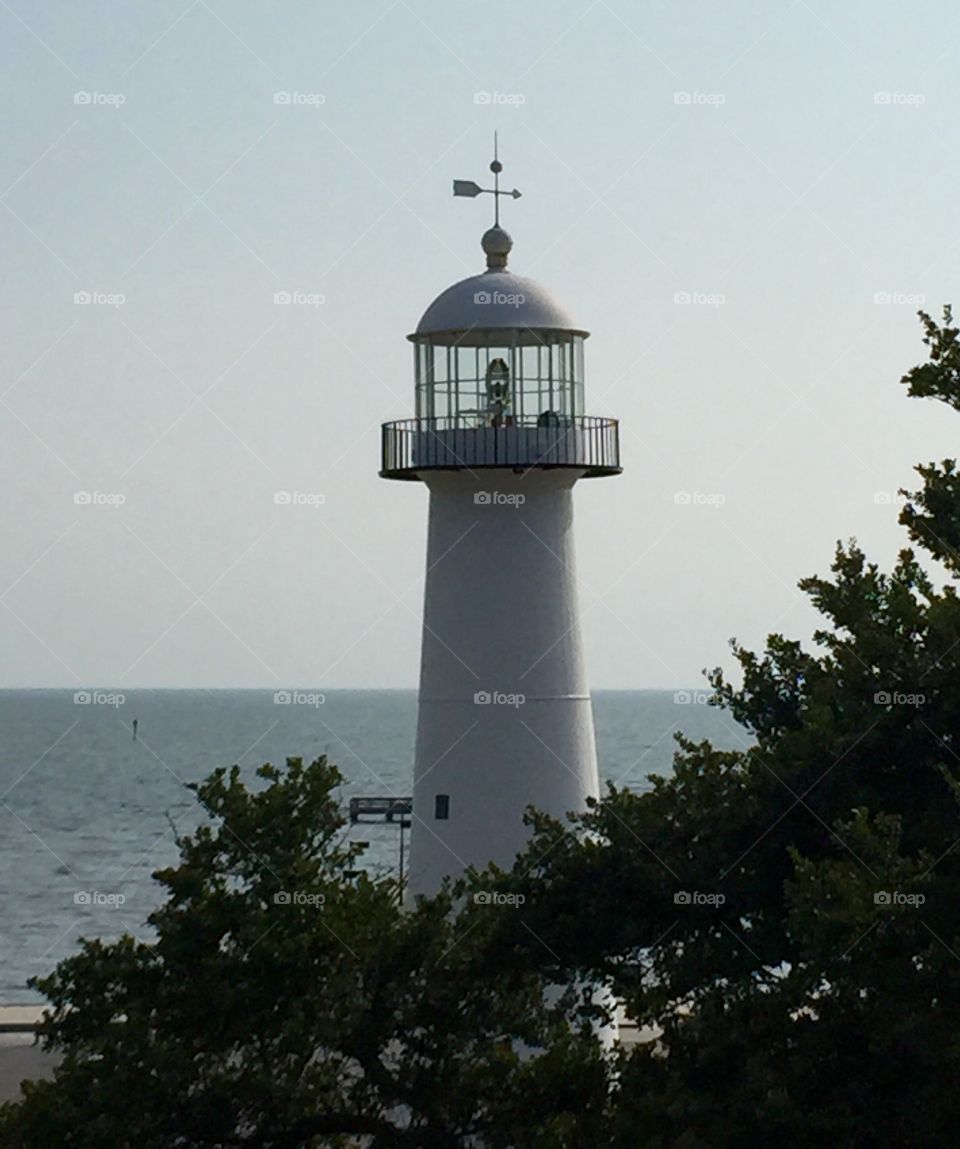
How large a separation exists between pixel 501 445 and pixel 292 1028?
8.95 meters

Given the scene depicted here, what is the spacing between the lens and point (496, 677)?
2316 cm

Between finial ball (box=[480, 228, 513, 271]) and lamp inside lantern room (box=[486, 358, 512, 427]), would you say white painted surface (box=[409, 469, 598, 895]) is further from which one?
finial ball (box=[480, 228, 513, 271])

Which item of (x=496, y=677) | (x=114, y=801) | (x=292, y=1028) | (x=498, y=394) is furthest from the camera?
(x=114, y=801)

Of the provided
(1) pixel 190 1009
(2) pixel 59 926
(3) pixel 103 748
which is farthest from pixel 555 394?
(3) pixel 103 748

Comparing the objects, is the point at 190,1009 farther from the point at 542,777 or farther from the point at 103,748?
the point at 103,748

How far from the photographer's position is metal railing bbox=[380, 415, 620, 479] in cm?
2328

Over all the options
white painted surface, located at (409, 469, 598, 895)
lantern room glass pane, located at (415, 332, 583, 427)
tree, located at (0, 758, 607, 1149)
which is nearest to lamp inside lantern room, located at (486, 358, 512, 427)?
lantern room glass pane, located at (415, 332, 583, 427)

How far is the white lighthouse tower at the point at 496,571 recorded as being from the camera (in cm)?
2309

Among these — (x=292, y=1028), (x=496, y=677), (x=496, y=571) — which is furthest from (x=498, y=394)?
(x=292, y=1028)

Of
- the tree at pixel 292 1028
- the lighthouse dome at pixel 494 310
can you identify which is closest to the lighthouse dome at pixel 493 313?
the lighthouse dome at pixel 494 310

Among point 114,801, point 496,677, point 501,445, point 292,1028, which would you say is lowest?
point 292,1028

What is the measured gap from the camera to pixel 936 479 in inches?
645

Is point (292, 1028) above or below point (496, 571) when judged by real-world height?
below

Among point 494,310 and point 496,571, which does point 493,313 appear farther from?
point 496,571
